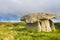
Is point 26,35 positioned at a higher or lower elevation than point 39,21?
lower

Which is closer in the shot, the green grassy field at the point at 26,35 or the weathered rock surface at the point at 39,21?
the green grassy field at the point at 26,35

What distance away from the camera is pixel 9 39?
14039mm

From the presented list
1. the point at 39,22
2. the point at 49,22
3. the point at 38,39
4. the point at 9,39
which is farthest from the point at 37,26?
the point at 9,39

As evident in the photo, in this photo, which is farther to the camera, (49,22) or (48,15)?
(49,22)

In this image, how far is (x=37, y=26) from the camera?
83.4 feet

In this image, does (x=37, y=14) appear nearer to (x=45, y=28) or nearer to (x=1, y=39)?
(x=45, y=28)

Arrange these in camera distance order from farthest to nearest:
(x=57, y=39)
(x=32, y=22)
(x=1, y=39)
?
(x=32, y=22)
(x=57, y=39)
(x=1, y=39)

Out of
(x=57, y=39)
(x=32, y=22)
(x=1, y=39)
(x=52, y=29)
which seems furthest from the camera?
(x=52, y=29)

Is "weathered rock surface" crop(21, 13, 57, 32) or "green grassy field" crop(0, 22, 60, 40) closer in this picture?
"green grassy field" crop(0, 22, 60, 40)

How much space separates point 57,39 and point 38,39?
160 cm

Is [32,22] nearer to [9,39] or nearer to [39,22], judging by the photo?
[39,22]

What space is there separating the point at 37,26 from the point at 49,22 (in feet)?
8.39

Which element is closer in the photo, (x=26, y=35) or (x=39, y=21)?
(x=26, y=35)

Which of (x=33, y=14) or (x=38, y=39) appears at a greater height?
Result: (x=33, y=14)
